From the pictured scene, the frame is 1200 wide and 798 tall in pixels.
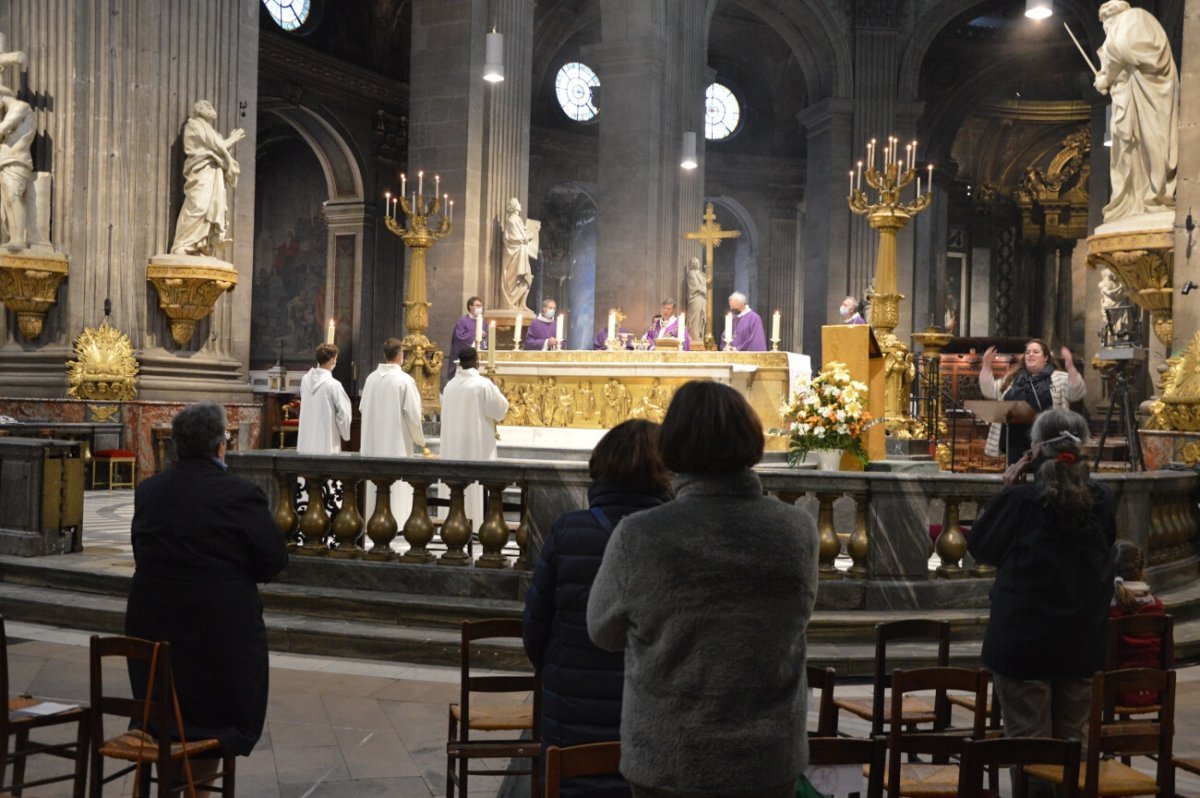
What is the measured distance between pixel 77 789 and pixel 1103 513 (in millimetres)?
3535

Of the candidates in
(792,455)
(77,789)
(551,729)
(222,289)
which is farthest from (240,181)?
(551,729)

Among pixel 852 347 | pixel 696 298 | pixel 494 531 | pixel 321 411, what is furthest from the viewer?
pixel 696 298

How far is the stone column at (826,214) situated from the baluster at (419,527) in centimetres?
2241

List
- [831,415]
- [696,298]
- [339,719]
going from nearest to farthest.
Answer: [339,719], [831,415], [696,298]

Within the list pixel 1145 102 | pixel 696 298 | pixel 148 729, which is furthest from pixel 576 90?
pixel 148 729

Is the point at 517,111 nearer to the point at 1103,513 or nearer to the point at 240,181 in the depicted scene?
the point at 240,181

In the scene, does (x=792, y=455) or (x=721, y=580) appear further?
(x=792, y=455)

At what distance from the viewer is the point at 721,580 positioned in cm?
255

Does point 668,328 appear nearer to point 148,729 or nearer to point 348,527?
point 348,527

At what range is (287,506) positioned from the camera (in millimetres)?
7660

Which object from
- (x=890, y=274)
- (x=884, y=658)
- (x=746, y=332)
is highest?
(x=890, y=274)

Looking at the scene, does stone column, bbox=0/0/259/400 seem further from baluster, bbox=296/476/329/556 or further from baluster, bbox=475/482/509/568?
baluster, bbox=475/482/509/568

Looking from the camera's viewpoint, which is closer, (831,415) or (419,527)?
(419,527)

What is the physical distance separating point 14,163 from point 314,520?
8.62 metres
